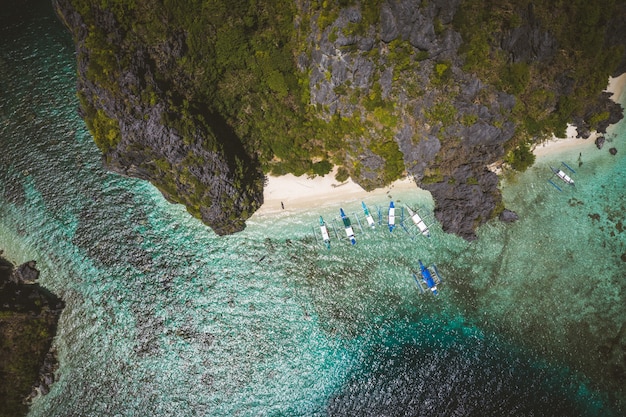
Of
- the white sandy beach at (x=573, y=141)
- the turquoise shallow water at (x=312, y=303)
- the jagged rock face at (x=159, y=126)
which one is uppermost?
the jagged rock face at (x=159, y=126)

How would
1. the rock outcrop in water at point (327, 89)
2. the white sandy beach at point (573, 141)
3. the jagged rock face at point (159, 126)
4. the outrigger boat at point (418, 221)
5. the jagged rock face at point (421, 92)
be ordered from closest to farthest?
the jagged rock face at point (421, 92) → the rock outcrop in water at point (327, 89) → the jagged rock face at point (159, 126) → the white sandy beach at point (573, 141) → the outrigger boat at point (418, 221)

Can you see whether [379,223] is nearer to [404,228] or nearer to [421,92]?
[404,228]

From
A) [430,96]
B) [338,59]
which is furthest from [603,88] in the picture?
[338,59]

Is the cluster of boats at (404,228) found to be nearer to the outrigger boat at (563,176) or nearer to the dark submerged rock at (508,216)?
the dark submerged rock at (508,216)

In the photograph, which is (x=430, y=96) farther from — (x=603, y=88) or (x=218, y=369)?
(x=218, y=369)

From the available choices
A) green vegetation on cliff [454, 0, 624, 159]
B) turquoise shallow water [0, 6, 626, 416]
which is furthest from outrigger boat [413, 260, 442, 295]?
green vegetation on cliff [454, 0, 624, 159]

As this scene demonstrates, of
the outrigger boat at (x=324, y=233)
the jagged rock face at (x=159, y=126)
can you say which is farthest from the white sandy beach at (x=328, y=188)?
the jagged rock face at (x=159, y=126)

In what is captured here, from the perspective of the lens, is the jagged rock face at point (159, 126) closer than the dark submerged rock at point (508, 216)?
Yes

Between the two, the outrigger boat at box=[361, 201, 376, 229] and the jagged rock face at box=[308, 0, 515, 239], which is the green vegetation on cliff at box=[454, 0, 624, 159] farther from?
the outrigger boat at box=[361, 201, 376, 229]
